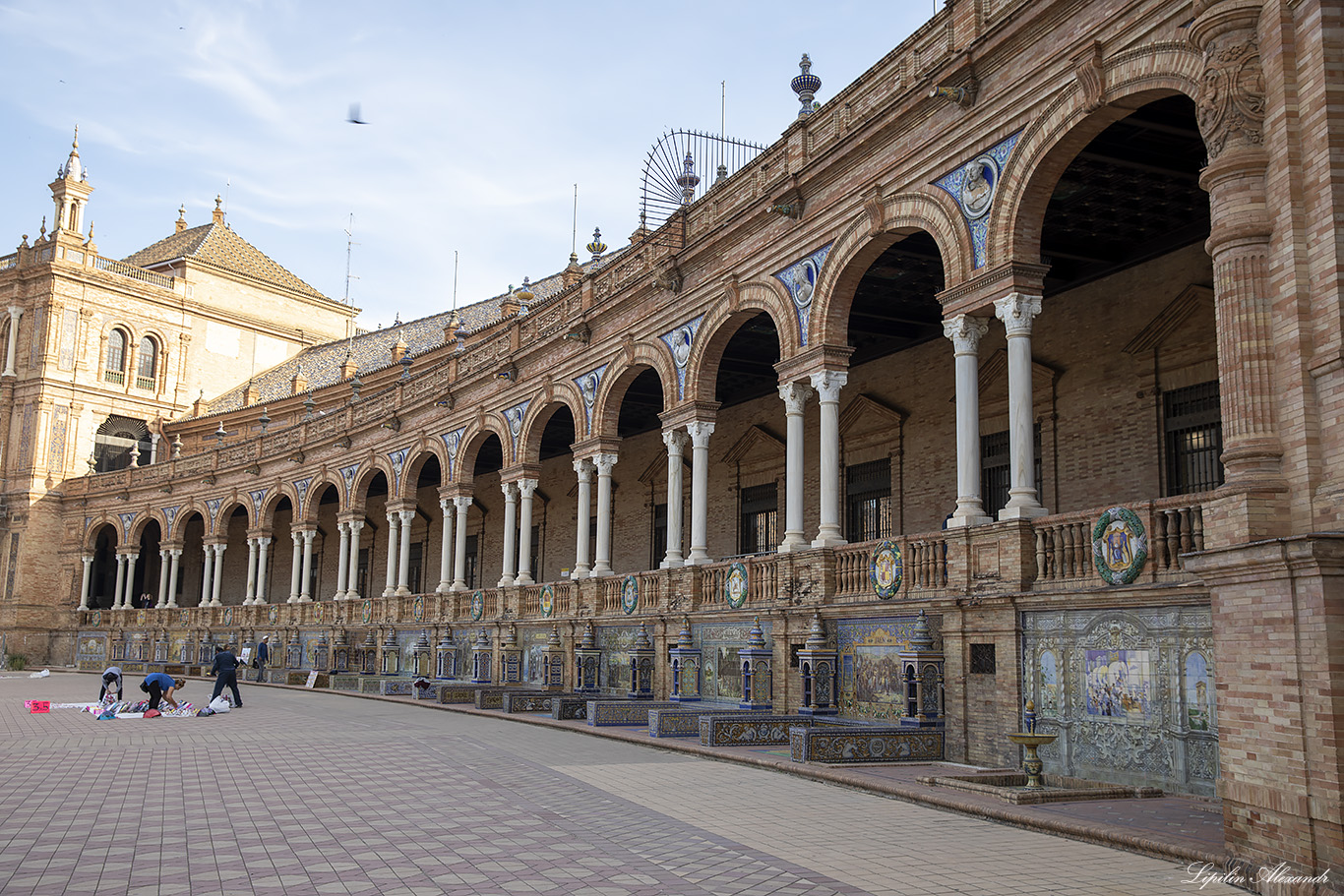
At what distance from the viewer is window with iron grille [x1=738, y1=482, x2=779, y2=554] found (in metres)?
24.7

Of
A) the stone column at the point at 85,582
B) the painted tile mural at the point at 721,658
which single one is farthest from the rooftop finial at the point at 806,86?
the stone column at the point at 85,582

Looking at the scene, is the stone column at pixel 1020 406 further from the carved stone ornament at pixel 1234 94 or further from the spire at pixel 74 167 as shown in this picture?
the spire at pixel 74 167

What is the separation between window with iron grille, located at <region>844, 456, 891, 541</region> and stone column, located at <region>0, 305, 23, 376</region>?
43000 mm

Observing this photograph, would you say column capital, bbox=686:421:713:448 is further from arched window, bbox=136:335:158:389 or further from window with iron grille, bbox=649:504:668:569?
arched window, bbox=136:335:158:389

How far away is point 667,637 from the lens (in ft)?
62.4

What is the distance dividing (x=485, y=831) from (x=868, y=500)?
14.6m

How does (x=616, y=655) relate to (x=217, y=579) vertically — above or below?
below

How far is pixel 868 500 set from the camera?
21875 mm

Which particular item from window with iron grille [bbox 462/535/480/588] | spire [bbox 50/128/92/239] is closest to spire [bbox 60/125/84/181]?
spire [bbox 50/128/92/239]

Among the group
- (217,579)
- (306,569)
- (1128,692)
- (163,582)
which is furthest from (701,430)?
(163,582)

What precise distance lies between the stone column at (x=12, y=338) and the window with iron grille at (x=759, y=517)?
39.5m

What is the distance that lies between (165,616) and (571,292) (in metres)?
27.1

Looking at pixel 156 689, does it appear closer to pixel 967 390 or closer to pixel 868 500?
pixel 868 500

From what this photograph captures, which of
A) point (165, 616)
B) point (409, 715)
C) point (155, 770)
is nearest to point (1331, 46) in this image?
point (155, 770)
